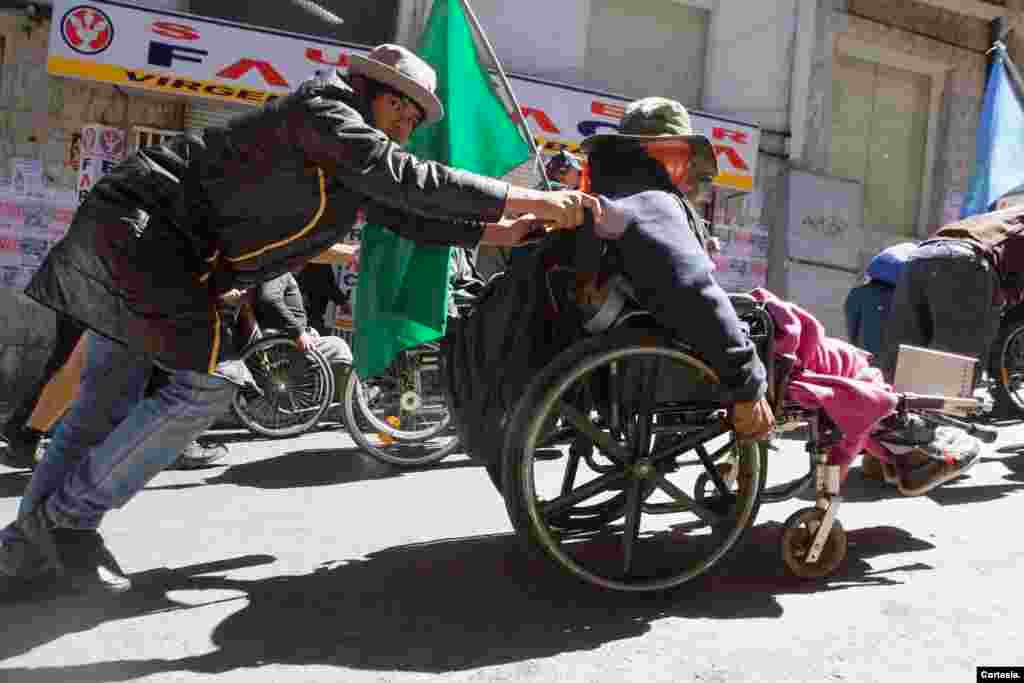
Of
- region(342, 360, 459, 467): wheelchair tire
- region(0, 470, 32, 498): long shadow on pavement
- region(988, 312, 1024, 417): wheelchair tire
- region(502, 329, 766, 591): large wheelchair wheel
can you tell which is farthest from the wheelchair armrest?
region(988, 312, 1024, 417): wheelchair tire

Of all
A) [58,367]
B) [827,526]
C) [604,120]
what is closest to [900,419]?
[827,526]

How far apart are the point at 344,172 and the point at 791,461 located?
10.8 ft

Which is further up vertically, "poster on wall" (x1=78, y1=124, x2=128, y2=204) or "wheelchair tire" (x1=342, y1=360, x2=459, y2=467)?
"poster on wall" (x1=78, y1=124, x2=128, y2=204)

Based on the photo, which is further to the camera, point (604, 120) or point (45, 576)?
point (604, 120)

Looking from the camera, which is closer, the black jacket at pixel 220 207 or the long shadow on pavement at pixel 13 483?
the black jacket at pixel 220 207

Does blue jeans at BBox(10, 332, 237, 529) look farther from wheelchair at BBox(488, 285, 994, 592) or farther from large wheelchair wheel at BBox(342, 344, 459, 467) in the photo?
large wheelchair wheel at BBox(342, 344, 459, 467)

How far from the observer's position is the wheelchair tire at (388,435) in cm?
485

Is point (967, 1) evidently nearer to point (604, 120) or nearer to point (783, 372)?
point (604, 120)

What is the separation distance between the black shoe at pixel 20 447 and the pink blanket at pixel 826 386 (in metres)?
3.69

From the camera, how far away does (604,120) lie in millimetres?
9820

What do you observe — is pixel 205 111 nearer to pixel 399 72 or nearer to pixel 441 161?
pixel 441 161

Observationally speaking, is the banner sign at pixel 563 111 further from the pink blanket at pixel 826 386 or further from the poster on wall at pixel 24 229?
the pink blanket at pixel 826 386

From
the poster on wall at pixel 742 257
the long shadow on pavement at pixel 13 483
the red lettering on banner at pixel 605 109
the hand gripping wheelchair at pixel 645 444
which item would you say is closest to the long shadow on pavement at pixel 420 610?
the hand gripping wheelchair at pixel 645 444

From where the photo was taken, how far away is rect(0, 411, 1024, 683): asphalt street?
6.93 ft
